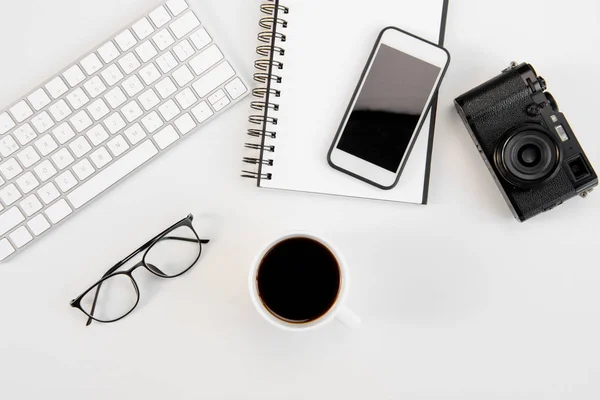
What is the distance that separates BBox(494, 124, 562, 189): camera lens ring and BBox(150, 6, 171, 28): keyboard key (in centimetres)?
54

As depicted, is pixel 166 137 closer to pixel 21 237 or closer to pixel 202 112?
pixel 202 112

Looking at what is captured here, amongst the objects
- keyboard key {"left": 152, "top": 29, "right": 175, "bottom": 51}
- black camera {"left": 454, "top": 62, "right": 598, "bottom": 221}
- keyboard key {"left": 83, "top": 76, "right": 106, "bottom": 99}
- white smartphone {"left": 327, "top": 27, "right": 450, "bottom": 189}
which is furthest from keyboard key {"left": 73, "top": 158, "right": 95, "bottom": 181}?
black camera {"left": 454, "top": 62, "right": 598, "bottom": 221}

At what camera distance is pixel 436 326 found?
0.74m

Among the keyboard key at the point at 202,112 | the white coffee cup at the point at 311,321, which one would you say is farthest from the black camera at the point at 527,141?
the keyboard key at the point at 202,112

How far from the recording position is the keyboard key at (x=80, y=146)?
0.70 metres

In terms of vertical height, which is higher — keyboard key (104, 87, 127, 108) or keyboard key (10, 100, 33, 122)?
keyboard key (10, 100, 33, 122)

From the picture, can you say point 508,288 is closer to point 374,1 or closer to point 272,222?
point 272,222

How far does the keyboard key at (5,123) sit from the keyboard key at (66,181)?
4.3 inches

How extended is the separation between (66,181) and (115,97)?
0.15 metres

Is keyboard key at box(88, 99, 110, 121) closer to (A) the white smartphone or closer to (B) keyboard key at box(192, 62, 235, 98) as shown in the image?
(B) keyboard key at box(192, 62, 235, 98)

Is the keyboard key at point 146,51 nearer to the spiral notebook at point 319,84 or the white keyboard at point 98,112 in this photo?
the white keyboard at point 98,112

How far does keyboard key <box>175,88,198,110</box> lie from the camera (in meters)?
0.71

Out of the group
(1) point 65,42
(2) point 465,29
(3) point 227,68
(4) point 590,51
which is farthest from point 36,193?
(4) point 590,51

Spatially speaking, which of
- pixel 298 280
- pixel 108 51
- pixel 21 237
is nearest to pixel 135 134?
pixel 108 51
